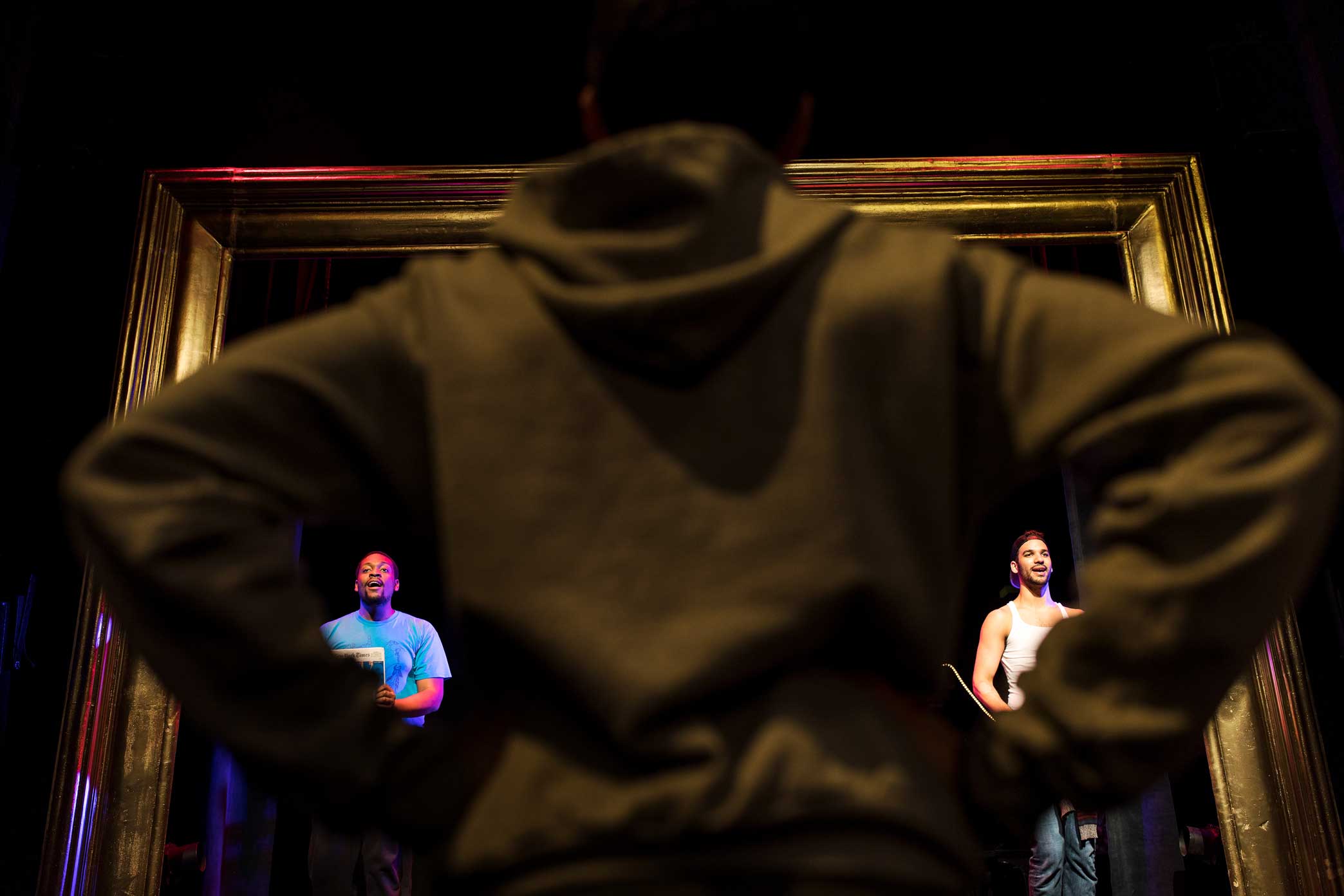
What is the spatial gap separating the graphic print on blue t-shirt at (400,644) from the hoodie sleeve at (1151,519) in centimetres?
347

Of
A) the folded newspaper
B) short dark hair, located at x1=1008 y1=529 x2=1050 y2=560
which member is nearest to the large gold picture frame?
the folded newspaper

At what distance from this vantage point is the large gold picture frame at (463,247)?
347cm

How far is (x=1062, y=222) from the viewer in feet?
13.5

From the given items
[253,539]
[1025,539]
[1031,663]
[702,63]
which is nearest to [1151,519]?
[702,63]

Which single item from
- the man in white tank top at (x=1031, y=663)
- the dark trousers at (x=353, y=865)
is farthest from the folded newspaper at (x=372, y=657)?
the man in white tank top at (x=1031, y=663)

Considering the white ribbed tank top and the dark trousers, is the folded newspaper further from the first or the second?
the white ribbed tank top

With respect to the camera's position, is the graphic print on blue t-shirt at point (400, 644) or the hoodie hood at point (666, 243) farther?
the graphic print on blue t-shirt at point (400, 644)

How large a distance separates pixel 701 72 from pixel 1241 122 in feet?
12.6

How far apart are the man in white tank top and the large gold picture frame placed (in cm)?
52

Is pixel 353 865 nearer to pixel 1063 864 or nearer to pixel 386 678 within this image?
pixel 386 678

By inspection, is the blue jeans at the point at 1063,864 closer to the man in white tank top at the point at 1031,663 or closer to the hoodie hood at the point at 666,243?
the man in white tank top at the point at 1031,663

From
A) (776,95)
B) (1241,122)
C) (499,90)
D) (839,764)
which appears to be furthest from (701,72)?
(1241,122)

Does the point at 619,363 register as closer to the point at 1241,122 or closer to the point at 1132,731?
the point at 1132,731

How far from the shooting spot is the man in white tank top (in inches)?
151
